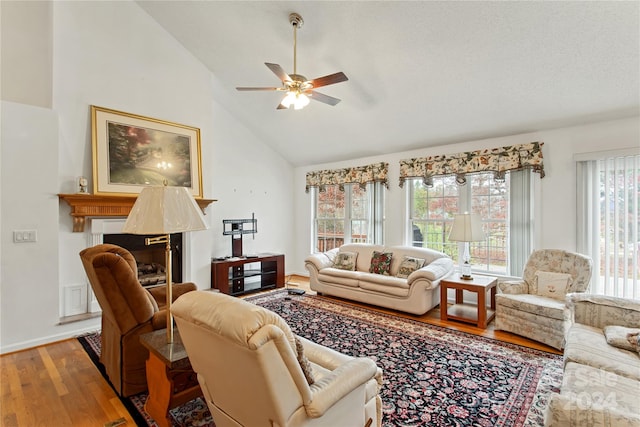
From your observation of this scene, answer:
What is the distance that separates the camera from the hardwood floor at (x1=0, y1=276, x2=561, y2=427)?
6.93 feet

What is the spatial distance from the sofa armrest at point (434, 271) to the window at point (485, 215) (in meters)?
0.52

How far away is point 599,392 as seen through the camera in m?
1.66

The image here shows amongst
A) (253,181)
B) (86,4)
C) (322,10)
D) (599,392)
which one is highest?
(86,4)

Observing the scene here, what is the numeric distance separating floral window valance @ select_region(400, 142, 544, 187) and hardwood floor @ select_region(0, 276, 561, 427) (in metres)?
2.17

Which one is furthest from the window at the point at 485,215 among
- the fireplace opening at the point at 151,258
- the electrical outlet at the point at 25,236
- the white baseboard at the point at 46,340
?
the electrical outlet at the point at 25,236

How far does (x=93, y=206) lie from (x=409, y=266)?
4201 mm

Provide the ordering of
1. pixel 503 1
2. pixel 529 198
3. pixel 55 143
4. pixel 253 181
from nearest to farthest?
1. pixel 503 1
2. pixel 55 143
3. pixel 529 198
4. pixel 253 181

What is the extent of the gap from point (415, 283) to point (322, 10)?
11.1ft

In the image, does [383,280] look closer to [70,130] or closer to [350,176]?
[350,176]

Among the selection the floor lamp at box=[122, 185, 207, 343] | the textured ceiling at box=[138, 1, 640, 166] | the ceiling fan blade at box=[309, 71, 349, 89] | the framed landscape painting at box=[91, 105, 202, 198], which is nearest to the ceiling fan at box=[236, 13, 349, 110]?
the ceiling fan blade at box=[309, 71, 349, 89]

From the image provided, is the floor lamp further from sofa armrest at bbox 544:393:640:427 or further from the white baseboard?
the white baseboard

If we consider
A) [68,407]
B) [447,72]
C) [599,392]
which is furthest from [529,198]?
[68,407]

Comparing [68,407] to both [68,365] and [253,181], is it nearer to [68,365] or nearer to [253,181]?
[68,365]

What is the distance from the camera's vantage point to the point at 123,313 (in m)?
2.24
